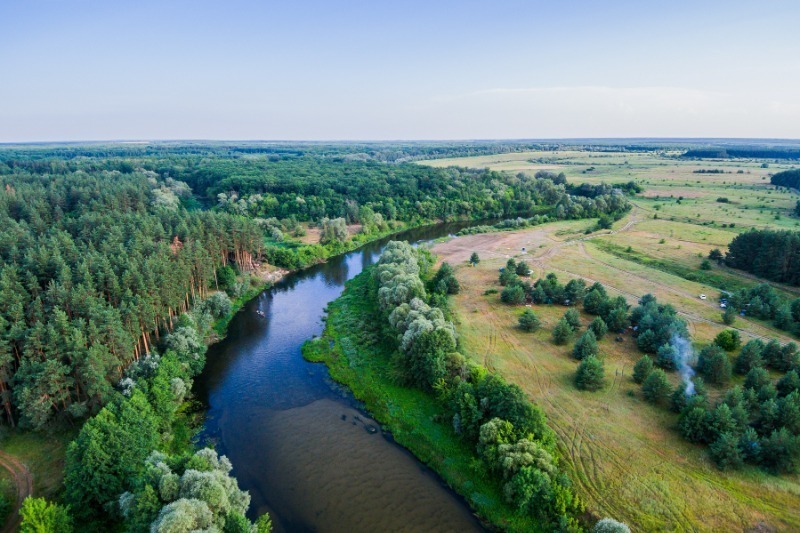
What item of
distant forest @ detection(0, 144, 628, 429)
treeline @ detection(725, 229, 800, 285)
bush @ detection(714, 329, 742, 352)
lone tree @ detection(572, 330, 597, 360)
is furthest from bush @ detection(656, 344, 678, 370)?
distant forest @ detection(0, 144, 628, 429)

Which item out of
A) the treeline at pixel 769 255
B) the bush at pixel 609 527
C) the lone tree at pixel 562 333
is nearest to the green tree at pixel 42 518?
the bush at pixel 609 527

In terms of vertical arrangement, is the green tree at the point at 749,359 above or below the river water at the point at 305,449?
above

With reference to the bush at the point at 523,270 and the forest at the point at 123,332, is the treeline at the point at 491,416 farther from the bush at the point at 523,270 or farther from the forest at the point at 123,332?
the bush at the point at 523,270

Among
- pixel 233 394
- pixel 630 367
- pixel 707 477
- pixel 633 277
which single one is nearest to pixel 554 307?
pixel 630 367

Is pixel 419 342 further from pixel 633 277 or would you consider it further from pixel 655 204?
pixel 655 204

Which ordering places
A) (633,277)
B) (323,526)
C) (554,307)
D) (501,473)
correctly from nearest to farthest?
(323,526), (501,473), (554,307), (633,277)

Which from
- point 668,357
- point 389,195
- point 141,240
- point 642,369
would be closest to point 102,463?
point 141,240

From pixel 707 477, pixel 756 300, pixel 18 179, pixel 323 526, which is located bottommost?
pixel 323 526
